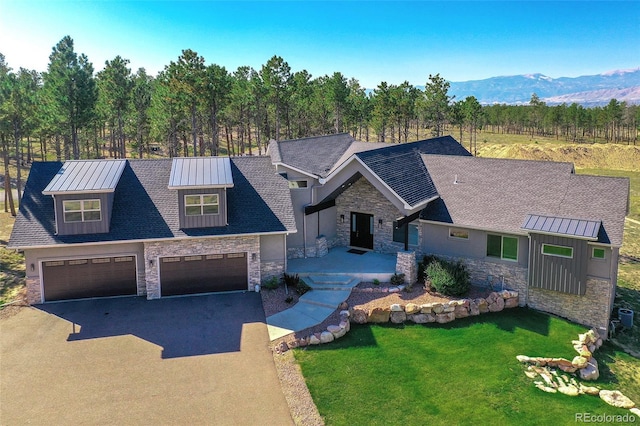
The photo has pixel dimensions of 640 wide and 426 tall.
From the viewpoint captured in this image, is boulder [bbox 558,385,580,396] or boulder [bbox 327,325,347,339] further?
boulder [bbox 327,325,347,339]

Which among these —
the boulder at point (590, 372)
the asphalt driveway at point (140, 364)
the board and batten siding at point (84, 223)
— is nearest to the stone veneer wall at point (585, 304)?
the boulder at point (590, 372)

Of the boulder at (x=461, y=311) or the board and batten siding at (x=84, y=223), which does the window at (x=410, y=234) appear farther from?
the board and batten siding at (x=84, y=223)

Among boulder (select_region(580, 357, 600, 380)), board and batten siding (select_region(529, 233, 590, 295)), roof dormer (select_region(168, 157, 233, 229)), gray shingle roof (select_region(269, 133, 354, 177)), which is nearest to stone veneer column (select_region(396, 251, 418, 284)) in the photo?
board and batten siding (select_region(529, 233, 590, 295))

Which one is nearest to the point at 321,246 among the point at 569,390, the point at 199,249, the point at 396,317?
the point at 199,249

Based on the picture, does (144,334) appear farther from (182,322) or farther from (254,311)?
(254,311)

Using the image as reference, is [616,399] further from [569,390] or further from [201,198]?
[201,198]

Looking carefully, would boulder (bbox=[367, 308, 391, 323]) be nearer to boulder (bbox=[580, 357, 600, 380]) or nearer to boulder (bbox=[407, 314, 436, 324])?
boulder (bbox=[407, 314, 436, 324])
